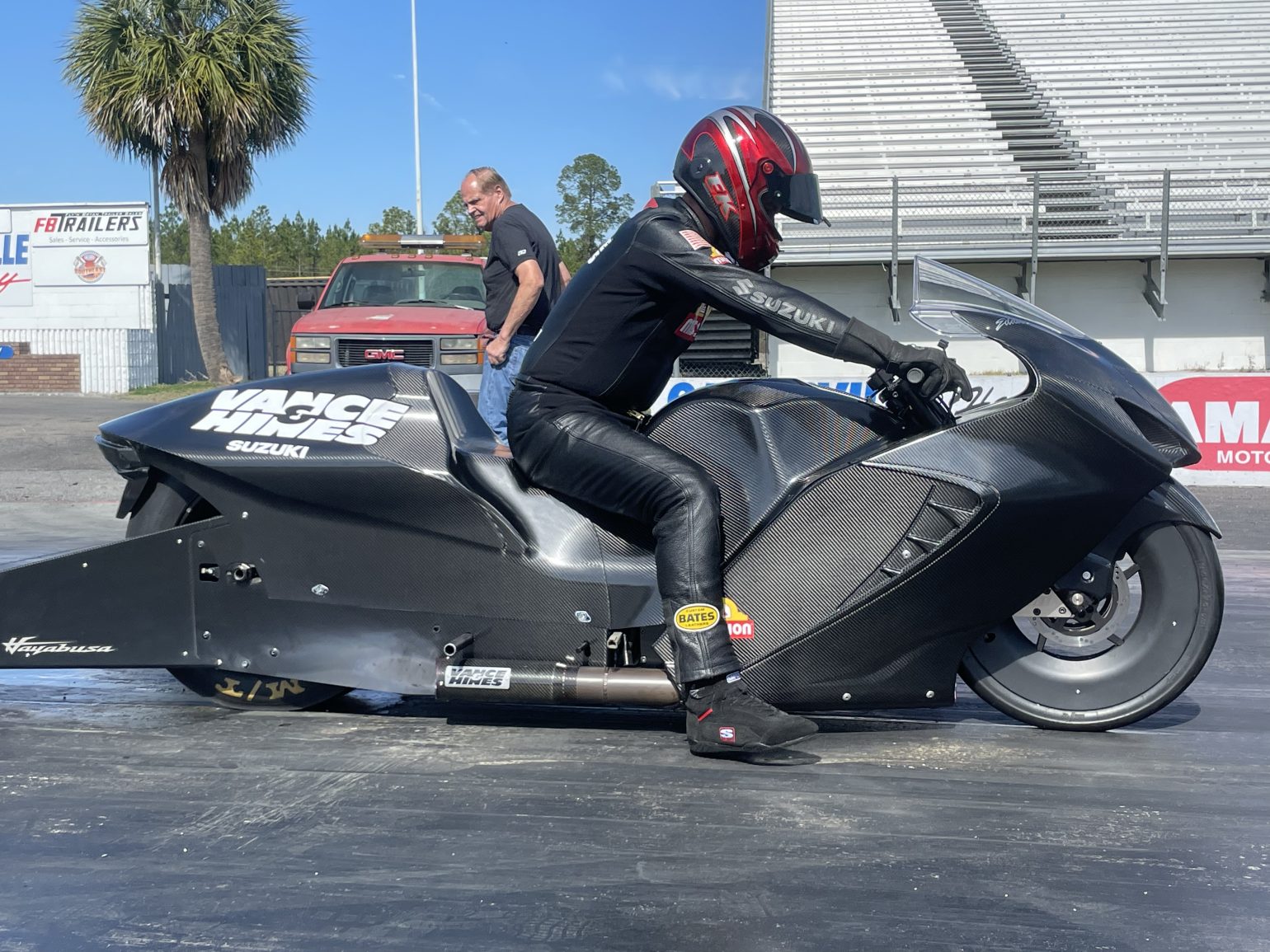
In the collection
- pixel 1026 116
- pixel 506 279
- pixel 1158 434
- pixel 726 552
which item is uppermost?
pixel 1026 116

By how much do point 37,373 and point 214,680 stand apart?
23.0 metres

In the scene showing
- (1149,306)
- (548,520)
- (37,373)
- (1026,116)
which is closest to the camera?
(548,520)

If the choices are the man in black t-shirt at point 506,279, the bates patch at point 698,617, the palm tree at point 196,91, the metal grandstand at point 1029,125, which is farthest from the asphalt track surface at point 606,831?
the palm tree at point 196,91

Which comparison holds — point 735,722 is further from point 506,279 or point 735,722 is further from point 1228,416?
point 1228,416

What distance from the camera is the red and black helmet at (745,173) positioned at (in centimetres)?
367

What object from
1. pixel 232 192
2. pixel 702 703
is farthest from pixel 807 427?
pixel 232 192

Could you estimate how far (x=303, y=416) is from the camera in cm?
402

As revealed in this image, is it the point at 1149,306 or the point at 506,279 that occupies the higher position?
the point at 1149,306

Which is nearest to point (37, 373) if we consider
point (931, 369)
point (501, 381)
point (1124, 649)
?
point (501, 381)

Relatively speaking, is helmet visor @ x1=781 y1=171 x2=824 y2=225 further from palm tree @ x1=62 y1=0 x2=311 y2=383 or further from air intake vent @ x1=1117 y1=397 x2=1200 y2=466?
palm tree @ x1=62 y1=0 x2=311 y2=383

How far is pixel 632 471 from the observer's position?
3.66m

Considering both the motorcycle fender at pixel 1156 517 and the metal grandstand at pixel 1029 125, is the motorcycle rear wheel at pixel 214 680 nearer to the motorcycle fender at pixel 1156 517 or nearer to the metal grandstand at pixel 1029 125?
the motorcycle fender at pixel 1156 517

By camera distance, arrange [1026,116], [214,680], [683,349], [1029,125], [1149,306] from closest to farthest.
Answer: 1. [683,349]
2. [214,680]
3. [1149,306]
4. [1029,125]
5. [1026,116]

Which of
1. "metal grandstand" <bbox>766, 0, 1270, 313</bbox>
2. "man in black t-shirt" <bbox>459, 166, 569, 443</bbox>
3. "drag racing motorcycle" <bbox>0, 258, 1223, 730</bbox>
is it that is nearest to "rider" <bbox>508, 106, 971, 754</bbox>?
"drag racing motorcycle" <bbox>0, 258, 1223, 730</bbox>
